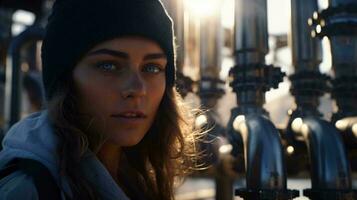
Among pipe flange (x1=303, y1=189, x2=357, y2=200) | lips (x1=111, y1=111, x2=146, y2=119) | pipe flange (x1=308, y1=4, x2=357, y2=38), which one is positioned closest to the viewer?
lips (x1=111, y1=111, x2=146, y2=119)

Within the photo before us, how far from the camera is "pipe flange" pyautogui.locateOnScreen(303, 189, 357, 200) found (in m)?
1.67

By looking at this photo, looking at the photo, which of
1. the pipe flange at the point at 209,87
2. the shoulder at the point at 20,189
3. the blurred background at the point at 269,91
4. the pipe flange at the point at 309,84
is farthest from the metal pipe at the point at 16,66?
the shoulder at the point at 20,189

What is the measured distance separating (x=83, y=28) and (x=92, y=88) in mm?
208

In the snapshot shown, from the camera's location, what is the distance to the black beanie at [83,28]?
1.36 m

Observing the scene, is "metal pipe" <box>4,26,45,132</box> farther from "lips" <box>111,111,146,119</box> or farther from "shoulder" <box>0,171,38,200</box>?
"shoulder" <box>0,171,38,200</box>

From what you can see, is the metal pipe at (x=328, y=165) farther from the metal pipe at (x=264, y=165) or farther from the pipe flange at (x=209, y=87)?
the pipe flange at (x=209, y=87)

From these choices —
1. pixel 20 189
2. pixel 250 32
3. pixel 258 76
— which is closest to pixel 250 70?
pixel 258 76

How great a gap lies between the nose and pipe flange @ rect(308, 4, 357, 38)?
1.33m

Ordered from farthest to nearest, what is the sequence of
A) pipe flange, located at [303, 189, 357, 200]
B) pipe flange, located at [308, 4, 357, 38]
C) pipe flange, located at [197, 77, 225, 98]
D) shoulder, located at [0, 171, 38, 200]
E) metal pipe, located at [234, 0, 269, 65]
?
1. pipe flange, located at [197, 77, 225, 98]
2. metal pipe, located at [234, 0, 269, 65]
3. pipe flange, located at [308, 4, 357, 38]
4. pipe flange, located at [303, 189, 357, 200]
5. shoulder, located at [0, 171, 38, 200]

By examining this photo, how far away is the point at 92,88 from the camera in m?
1.36

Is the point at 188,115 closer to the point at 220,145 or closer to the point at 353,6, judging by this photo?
the point at 353,6

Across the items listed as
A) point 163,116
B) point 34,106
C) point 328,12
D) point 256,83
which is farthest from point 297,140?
point 34,106

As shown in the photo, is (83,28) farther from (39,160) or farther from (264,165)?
(264,165)

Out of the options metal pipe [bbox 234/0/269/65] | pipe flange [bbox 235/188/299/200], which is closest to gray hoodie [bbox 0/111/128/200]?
pipe flange [bbox 235/188/299/200]
